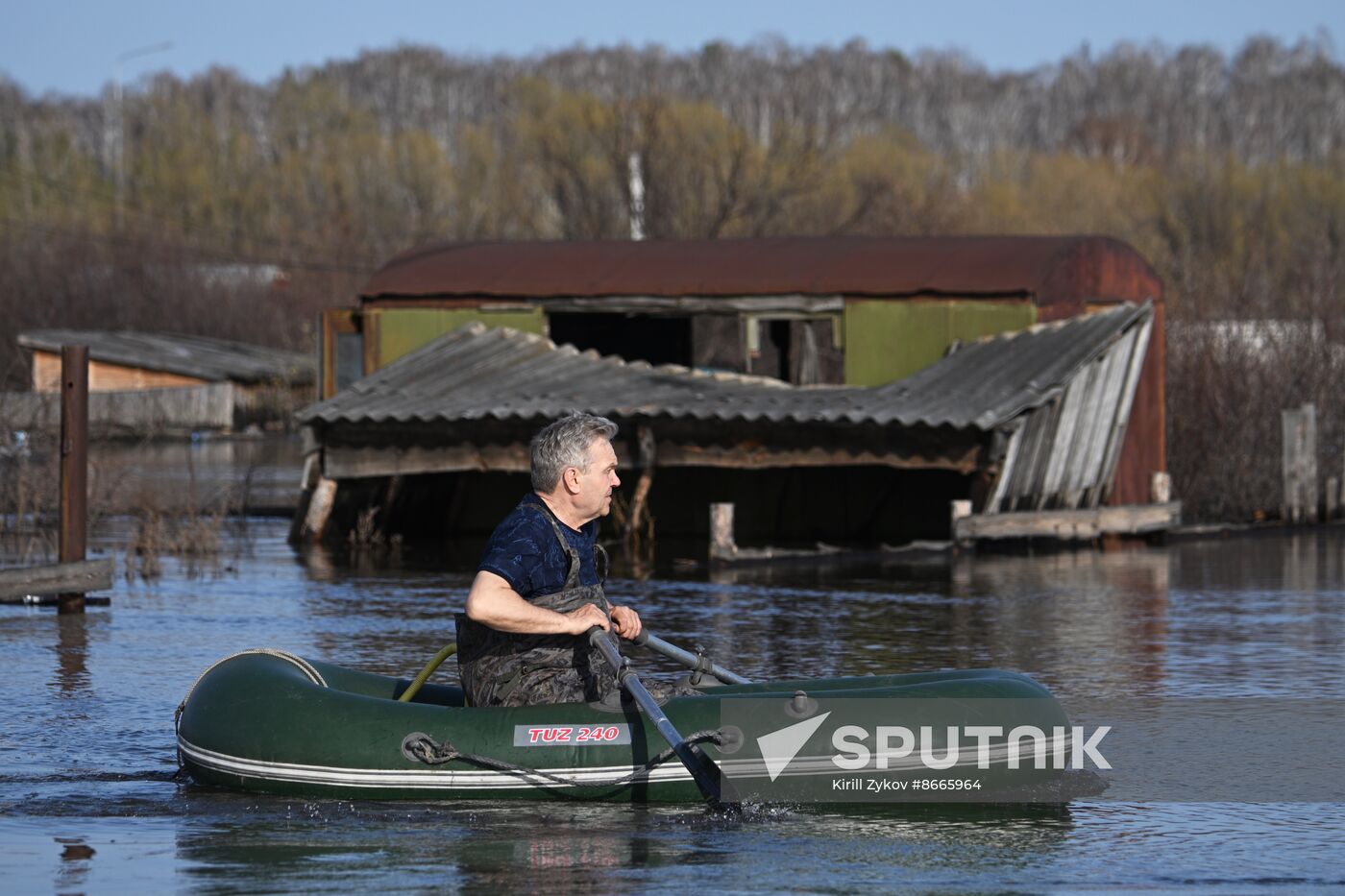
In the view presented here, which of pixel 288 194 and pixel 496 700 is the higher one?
pixel 288 194

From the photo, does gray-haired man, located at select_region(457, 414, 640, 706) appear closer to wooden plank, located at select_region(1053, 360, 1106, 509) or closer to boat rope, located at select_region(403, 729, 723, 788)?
boat rope, located at select_region(403, 729, 723, 788)

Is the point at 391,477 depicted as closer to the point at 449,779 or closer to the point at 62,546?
the point at 62,546

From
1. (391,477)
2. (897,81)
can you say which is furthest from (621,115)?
(897,81)

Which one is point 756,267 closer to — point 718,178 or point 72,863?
point 72,863

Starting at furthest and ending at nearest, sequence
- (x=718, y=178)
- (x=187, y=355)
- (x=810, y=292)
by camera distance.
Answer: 1. (x=187, y=355)
2. (x=718, y=178)
3. (x=810, y=292)

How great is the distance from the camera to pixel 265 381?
55531mm

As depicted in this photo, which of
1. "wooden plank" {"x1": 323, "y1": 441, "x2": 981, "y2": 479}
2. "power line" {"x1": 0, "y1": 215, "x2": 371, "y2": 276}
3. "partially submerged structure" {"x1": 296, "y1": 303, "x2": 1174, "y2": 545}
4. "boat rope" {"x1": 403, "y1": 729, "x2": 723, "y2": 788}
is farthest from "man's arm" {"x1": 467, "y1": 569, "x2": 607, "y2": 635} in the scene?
"power line" {"x1": 0, "y1": 215, "x2": 371, "y2": 276}

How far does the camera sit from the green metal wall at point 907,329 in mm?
21875

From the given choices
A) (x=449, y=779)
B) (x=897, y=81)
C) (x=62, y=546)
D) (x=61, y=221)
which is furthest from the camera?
(x=897, y=81)

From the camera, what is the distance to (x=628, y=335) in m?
27.2

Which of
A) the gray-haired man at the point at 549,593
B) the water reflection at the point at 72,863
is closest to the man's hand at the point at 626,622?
the gray-haired man at the point at 549,593

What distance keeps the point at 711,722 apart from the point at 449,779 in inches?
41.5

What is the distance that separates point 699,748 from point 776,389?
13629mm

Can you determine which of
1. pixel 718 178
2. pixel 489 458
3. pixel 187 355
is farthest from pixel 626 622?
pixel 187 355
